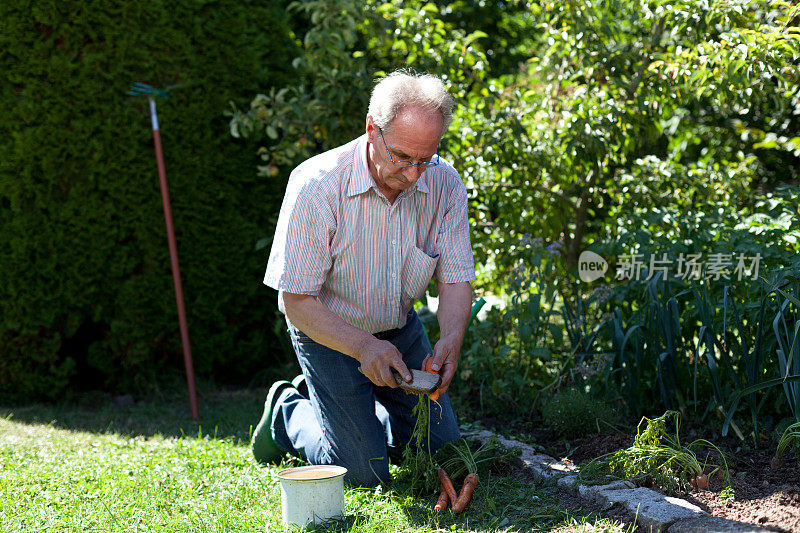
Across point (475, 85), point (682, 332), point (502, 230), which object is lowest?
point (682, 332)

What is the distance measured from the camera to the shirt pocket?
2.58 m

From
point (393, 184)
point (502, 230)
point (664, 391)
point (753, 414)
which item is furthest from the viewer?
point (502, 230)

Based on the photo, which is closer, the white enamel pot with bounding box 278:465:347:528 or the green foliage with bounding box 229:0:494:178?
the white enamel pot with bounding box 278:465:347:528

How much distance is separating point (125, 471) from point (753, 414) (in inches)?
89.5

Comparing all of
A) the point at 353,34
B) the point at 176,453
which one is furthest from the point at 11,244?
the point at 353,34

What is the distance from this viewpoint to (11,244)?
3838 millimetres

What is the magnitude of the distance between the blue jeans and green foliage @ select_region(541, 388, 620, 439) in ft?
1.44

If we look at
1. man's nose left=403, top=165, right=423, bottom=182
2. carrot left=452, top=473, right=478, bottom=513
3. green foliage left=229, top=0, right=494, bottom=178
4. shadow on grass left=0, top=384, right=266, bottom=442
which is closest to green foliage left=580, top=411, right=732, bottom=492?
carrot left=452, top=473, right=478, bottom=513

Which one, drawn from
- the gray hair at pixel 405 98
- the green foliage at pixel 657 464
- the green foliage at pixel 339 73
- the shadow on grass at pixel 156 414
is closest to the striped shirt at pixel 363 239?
the gray hair at pixel 405 98

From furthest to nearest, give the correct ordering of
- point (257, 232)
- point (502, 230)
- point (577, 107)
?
point (257, 232) < point (502, 230) < point (577, 107)

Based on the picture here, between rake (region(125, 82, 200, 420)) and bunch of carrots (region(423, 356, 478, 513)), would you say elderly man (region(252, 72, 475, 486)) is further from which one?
rake (region(125, 82, 200, 420))

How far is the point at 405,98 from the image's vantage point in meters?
2.23

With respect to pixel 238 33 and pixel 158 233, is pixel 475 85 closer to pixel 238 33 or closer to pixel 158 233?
pixel 238 33

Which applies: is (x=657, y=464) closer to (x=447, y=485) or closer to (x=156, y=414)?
(x=447, y=485)
